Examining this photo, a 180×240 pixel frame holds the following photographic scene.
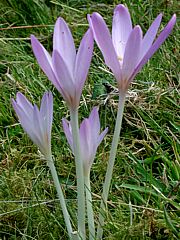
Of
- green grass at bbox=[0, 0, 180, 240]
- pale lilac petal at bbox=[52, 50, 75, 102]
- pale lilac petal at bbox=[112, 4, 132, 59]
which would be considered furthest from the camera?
green grass at bbox=[0, 0, 180, 240]

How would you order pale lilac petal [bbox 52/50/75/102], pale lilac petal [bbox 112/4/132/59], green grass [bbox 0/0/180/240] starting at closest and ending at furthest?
pale lilac petal [bbox 52/50/75/102]
pale lilac petal [bbox 112/4/132/59]
green grass [bbox 0/0/180/240]

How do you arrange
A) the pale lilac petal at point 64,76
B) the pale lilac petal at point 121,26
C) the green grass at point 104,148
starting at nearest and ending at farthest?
the pale lilac petal at point 64,76, the pale lilac petal at point 121,26, the green grass at point 104,148

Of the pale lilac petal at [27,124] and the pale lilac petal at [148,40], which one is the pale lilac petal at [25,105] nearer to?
the pale lilac petal at [27,124]

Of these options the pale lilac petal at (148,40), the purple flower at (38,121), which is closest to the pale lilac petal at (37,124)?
the purple flower at (38,121)

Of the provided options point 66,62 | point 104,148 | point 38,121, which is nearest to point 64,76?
A: point 66,62

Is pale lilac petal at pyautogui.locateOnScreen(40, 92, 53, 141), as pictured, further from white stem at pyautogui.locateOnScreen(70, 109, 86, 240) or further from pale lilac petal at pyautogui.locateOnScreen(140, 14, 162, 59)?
pale lilac petal at pyautogui.locateOnScreen(140, 14, 162, 59)

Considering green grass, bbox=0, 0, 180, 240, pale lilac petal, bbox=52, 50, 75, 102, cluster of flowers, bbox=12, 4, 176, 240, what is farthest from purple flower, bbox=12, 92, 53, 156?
green grass, bbox=0, 0, 180, 240

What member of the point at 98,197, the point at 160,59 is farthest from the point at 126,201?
the point at 160,59
